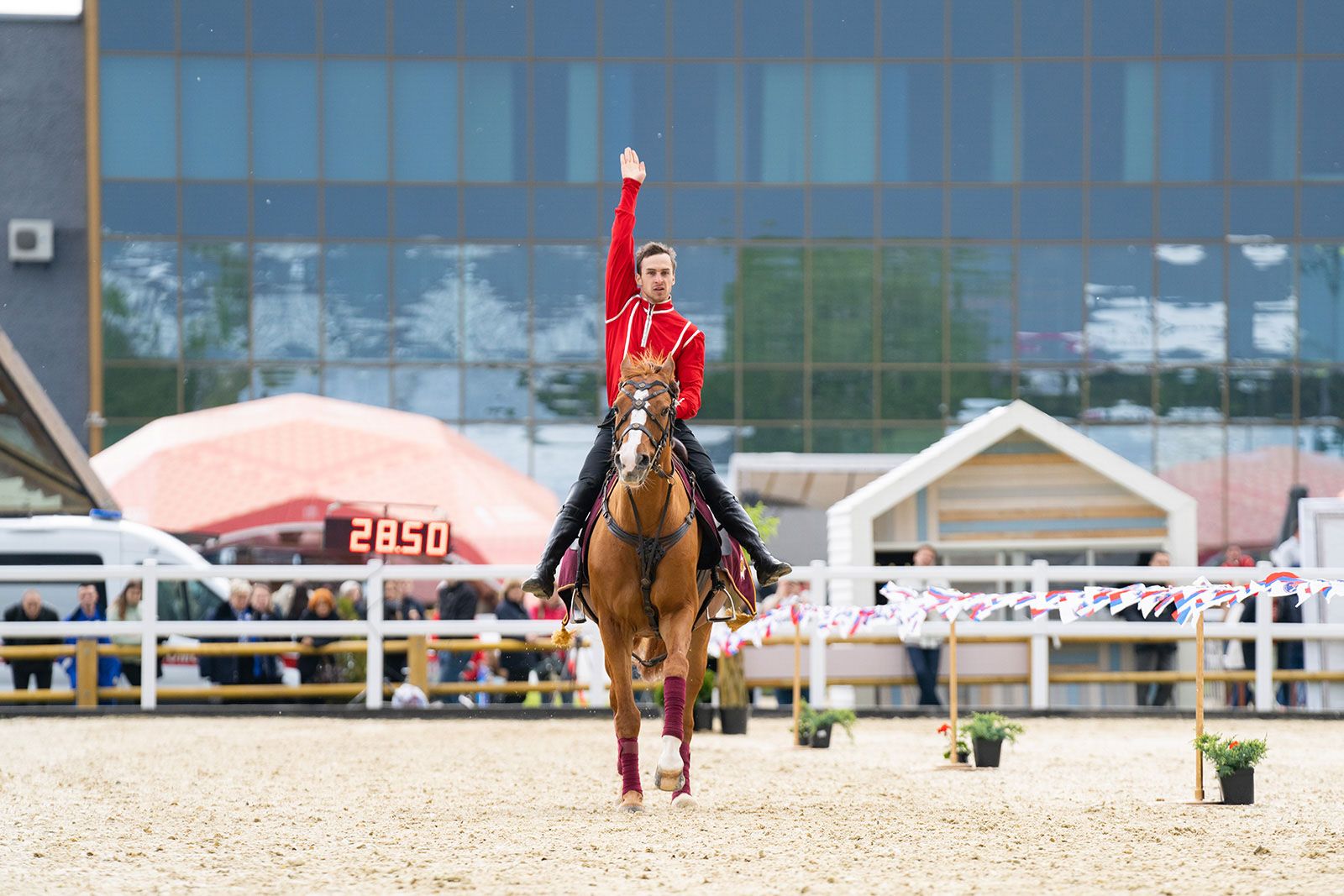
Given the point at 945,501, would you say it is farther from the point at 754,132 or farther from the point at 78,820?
the point at 754,132

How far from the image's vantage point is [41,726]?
62.4 feet

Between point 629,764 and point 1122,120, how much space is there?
106ft

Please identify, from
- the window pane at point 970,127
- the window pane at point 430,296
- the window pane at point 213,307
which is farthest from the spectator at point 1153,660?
the window pane at point 213,307

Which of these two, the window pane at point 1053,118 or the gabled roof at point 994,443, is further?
the window pane at point 1053,118

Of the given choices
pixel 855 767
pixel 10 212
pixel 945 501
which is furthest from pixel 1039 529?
pixel 10 212

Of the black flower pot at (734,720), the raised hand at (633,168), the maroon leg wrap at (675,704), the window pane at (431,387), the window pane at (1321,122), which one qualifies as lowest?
the black flower pot at (734,720)

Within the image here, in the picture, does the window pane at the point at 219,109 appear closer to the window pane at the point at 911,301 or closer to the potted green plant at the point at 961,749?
the window pane at the point at 911,301

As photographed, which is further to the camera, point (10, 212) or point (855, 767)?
point (10, 212)

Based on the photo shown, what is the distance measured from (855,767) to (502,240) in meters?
27.9

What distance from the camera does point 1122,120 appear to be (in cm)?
4088

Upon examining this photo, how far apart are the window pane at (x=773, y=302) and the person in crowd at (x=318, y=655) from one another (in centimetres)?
2038

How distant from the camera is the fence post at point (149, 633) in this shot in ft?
68.4

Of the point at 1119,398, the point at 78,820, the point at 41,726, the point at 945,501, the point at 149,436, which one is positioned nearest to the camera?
the point at 78,820

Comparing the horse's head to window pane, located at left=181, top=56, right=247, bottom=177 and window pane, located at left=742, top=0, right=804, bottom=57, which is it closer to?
window pane, located at left=742, top=0, right=804, bottom=57
